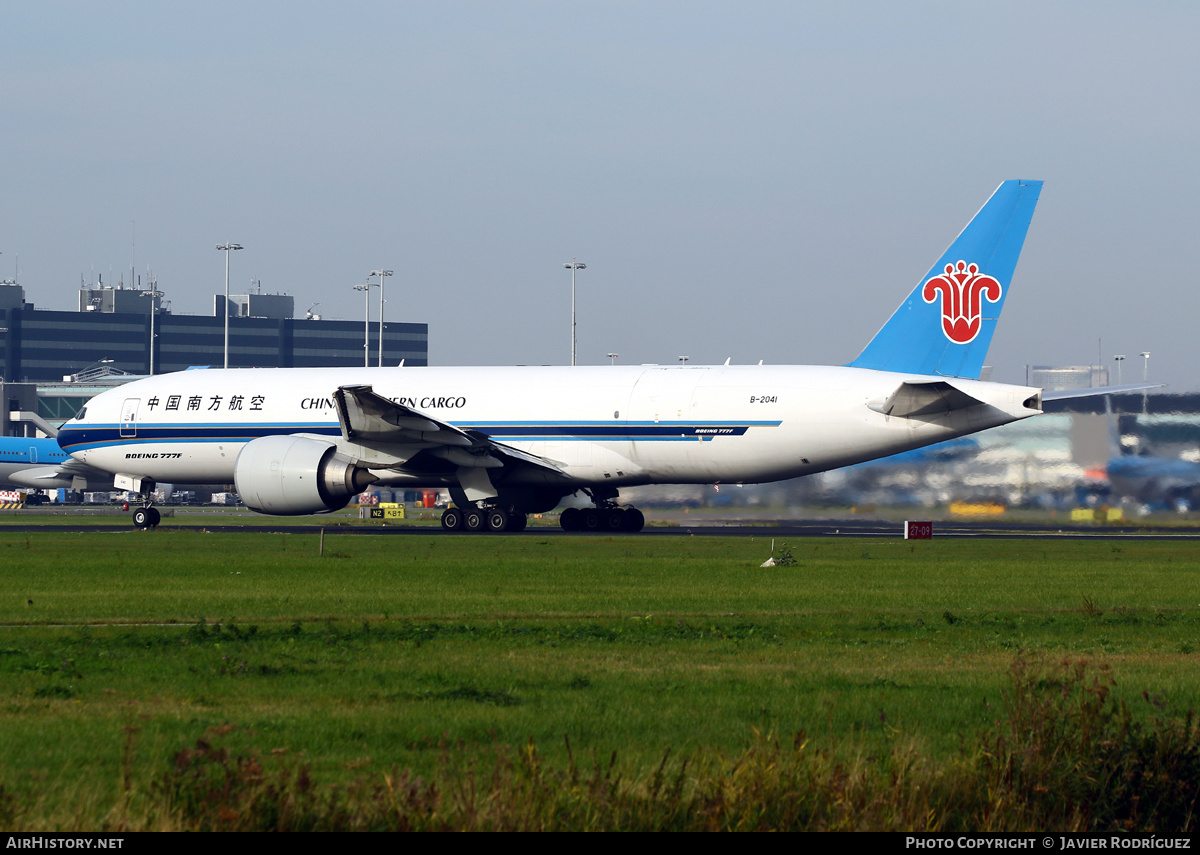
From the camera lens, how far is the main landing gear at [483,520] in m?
40.5

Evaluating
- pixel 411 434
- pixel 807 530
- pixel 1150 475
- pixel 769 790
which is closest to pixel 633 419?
pixel 411 434

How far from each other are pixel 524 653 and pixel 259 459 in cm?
2616

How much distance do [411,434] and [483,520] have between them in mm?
3749

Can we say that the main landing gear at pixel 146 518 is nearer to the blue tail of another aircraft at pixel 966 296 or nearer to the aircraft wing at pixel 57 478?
the blue tail of another aircraft at pixel 966 296

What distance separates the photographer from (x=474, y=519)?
40844 mm

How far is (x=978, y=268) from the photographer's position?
125 feet

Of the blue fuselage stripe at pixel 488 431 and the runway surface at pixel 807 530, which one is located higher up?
the blue fuselage stripe at pixel 488 431

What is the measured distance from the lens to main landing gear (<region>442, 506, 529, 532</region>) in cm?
4053

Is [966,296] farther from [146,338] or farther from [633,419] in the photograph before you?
[146,338]

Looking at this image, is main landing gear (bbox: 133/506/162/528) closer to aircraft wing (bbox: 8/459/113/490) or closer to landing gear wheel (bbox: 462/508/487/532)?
landing gear wheel (bbox: 462/508/487/532)

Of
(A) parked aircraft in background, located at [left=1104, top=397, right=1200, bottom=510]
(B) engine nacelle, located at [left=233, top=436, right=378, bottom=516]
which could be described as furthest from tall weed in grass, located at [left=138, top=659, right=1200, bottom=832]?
(A) parked aircraft in background, located at [left=1104, top=397, right=1200, bottom=510]

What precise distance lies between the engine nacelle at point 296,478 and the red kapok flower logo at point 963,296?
17.0 meters

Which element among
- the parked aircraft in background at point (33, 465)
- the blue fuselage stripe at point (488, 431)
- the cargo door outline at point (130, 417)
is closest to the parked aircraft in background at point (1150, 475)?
the blue fuselage stripe at point (488, 431)

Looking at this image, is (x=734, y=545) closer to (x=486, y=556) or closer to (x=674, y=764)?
(x=486, y=556)
